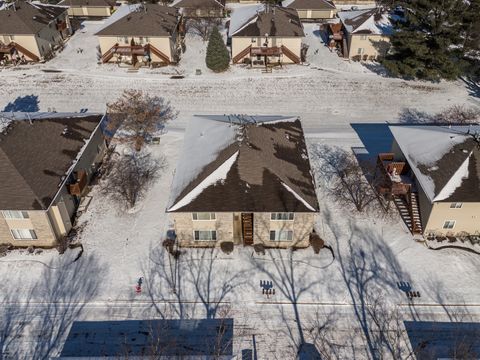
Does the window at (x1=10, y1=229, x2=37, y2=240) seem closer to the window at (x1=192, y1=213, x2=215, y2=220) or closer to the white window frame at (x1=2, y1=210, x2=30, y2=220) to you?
the white window frame at (x1=2, y1=210, x2=30, y2=220)

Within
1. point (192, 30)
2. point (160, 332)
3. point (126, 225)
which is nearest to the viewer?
point (160, 332)

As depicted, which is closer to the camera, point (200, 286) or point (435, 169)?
point (200, 286)

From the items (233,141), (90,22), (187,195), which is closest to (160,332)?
(187,195)

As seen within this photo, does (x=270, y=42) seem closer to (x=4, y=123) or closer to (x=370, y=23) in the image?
(x=370, y=23)

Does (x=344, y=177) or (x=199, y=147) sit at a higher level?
(x=199, y=147)

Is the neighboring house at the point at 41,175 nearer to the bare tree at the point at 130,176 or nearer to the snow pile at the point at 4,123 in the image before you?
the snow pile at the point at 4,123

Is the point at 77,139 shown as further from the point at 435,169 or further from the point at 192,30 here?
the point at 192,30

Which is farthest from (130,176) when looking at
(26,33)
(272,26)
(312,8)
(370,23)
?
(312,8)
